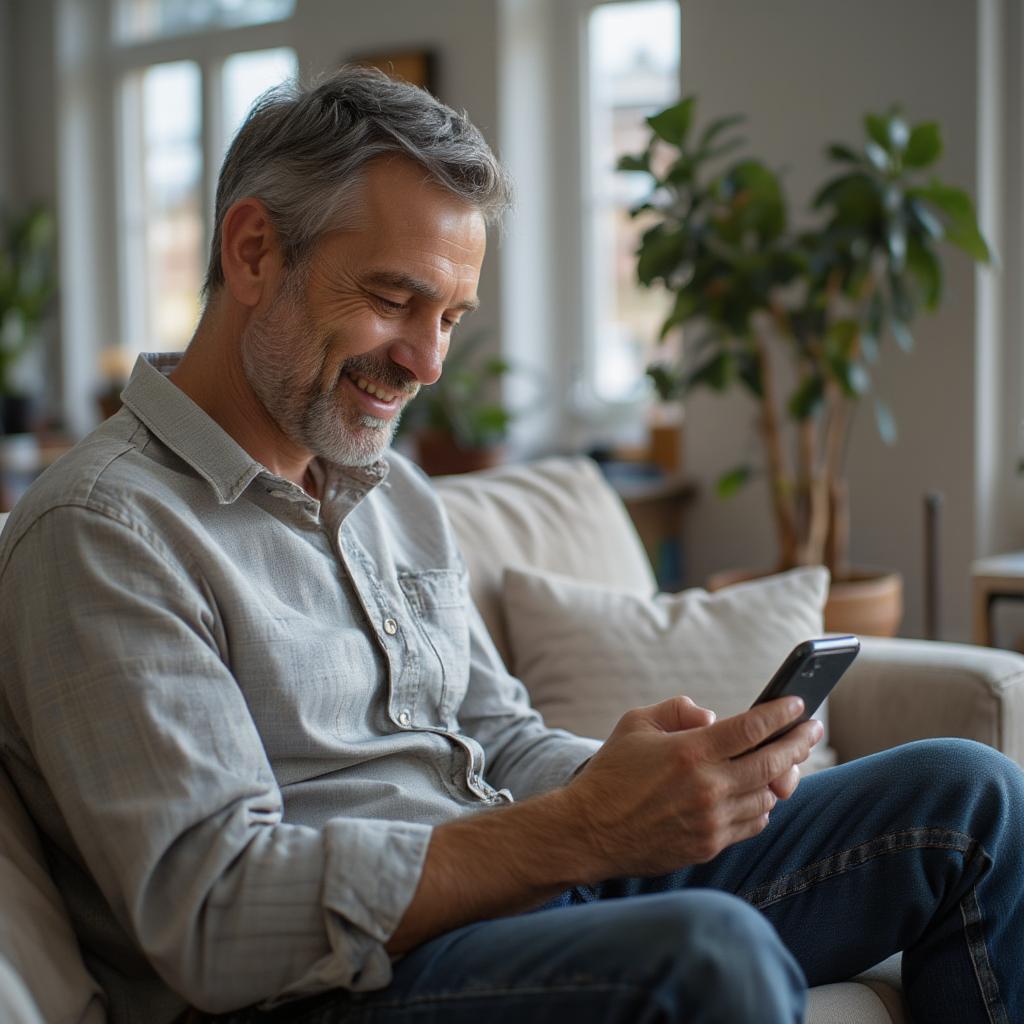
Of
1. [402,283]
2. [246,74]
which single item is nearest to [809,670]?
[402,283]

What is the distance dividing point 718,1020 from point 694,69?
10.7 ft

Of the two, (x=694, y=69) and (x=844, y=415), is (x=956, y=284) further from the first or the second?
(x=694, y=69)

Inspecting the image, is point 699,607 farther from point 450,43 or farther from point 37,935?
point 450,43

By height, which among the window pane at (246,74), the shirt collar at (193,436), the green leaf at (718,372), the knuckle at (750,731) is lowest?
the knuckle at (750,731)

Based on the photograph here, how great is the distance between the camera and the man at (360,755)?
0.99 meters

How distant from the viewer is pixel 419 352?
132 cm

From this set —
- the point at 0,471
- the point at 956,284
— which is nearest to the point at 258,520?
the point at 956,284

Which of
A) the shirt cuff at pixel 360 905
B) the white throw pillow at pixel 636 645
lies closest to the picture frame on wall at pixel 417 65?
the white throw pillow at pixel 636 645

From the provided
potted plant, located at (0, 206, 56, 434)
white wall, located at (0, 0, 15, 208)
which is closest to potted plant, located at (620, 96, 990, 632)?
potted plant, located at (0, 206, 56, 434)

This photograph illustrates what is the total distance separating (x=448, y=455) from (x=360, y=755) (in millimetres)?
2663

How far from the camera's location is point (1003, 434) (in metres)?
3.48

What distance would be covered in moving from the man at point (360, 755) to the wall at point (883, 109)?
220cm

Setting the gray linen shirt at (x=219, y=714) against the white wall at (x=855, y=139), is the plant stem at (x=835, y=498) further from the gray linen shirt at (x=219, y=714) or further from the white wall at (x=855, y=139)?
the gray linen shirt at (x=219, y=714)

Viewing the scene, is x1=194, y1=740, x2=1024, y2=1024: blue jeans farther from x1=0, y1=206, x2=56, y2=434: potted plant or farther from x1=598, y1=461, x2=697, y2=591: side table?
x1=0, y1=206, x2=56, y2=434: potted plant
